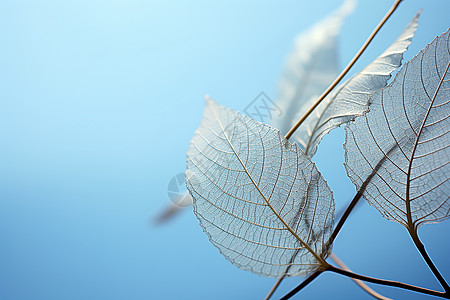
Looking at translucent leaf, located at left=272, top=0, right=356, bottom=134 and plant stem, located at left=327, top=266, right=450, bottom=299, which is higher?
translucent leaf, located at left=272, top=0, right=356, bottom=134

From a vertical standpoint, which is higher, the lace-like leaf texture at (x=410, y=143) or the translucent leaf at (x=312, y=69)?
the translucent leaf at (x=312, y=69)

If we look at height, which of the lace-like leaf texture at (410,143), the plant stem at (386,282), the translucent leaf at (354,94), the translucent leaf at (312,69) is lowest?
the plant stem at (386,282)

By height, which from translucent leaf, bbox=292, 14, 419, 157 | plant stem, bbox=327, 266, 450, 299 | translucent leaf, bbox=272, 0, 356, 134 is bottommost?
plant stem, bbox=327, 266, 450, 299

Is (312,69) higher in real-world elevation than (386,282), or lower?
higher

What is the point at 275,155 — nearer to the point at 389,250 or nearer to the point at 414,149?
the point at 414,149
